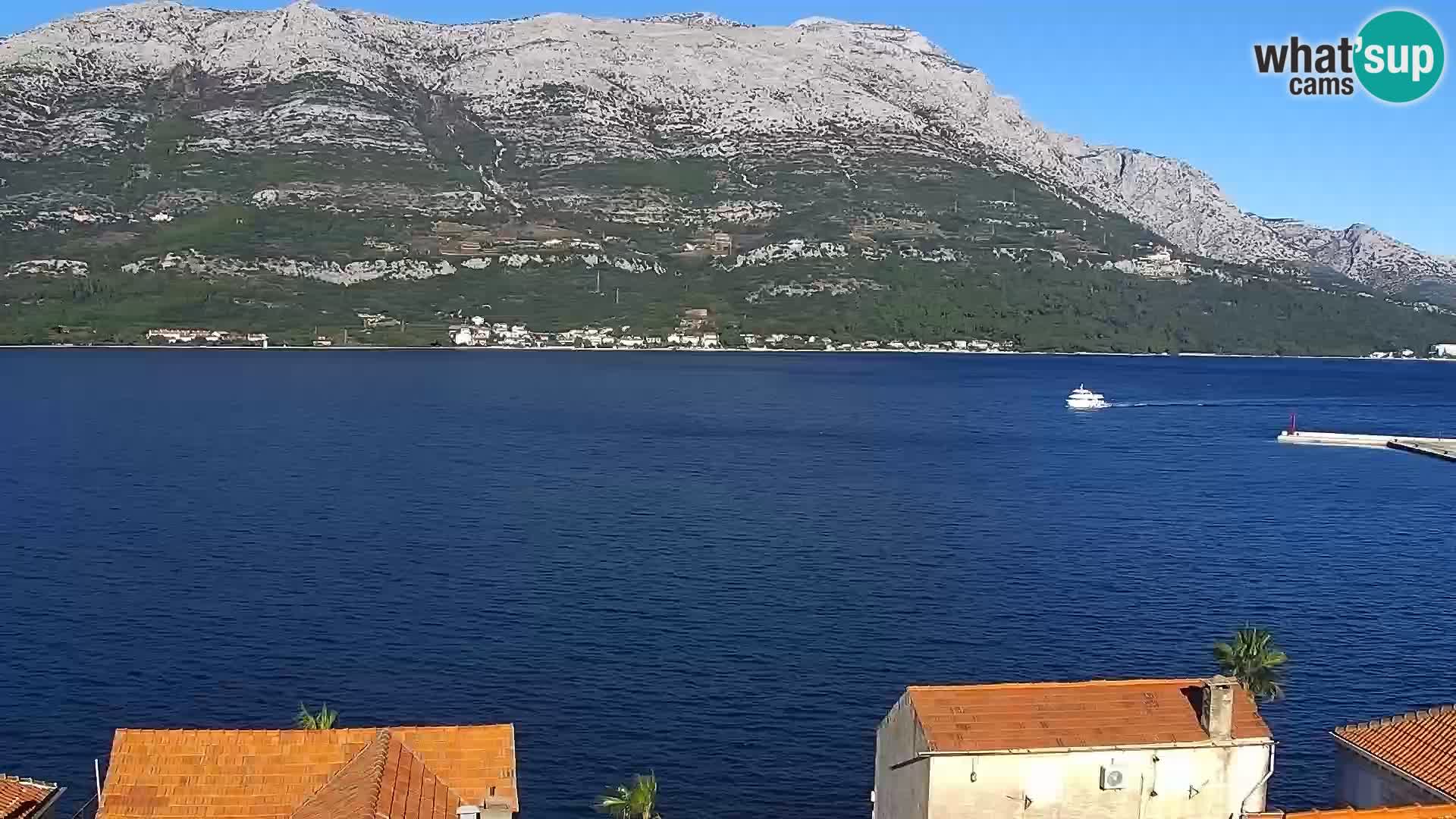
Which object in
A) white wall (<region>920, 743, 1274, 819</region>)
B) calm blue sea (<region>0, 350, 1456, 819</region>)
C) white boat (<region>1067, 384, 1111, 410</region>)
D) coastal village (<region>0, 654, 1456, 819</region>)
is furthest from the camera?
white boat (<region>1067, 384, 1111, 410</region>)

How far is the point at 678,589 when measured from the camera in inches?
2899

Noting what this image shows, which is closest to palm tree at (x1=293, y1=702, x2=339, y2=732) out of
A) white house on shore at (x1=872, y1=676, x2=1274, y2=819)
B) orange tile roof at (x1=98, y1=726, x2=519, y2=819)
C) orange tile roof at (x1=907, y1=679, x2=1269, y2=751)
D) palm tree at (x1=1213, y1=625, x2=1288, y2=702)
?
orange tile roof at (x1=98, y1=726, x2=519, y2=819)

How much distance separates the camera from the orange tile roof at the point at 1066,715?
1196 inches

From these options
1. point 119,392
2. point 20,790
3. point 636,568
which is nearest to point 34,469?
point 636,568

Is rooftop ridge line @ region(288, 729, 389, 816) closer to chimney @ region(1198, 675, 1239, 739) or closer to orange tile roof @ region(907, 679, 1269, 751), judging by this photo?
orange tile roof @ region(907, 679, 1269, 751)

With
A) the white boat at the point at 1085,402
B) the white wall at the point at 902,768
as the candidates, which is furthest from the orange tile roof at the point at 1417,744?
the white boat at the point at 1085,402

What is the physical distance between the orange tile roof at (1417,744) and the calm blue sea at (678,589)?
1251 centimetres

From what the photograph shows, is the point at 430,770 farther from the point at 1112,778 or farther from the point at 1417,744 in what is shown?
the point at 1417,744

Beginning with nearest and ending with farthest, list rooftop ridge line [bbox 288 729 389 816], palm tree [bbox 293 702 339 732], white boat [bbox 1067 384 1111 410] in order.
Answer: rooftop ridge line [bbox 288 729 389 816] < palm tree [bbox 293 702 339 732] < white boat [bbox 1067 384 1111 410]

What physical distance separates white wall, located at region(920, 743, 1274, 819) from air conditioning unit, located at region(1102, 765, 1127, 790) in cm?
9

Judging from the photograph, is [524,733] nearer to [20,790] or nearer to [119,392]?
[20,790]

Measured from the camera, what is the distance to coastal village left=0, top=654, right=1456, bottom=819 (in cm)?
2992

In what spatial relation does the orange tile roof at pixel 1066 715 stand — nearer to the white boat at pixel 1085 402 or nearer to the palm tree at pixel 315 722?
the palm tree at pixel 315 722

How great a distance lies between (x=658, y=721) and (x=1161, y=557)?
1753 inches
